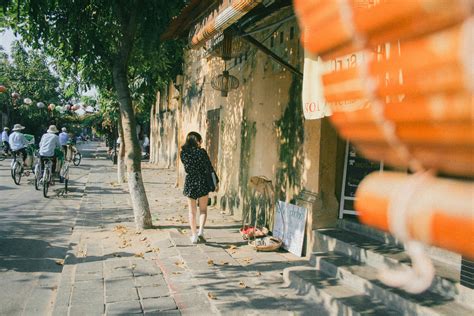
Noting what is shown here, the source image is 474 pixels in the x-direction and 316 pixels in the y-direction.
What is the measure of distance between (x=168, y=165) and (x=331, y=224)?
18.5 m

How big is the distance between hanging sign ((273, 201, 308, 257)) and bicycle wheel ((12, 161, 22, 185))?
10.1m

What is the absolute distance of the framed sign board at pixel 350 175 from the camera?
6.54 metres

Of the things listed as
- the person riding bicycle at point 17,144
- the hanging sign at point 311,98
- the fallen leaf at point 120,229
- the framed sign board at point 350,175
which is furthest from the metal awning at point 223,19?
the person riding bicycle at point 17,144

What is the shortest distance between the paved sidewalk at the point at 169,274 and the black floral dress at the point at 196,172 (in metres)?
A: 0.82

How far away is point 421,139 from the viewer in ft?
3.05

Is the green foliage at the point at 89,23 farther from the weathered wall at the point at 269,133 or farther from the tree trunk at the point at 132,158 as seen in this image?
the weathered wall at the point at 269,133

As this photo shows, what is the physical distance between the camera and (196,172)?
6.91 metres

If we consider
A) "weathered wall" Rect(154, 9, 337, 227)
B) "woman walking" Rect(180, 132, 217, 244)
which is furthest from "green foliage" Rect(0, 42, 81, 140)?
"woman walking" Rect(180, 132, 217, 244)

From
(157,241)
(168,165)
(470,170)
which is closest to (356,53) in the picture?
(470,170)

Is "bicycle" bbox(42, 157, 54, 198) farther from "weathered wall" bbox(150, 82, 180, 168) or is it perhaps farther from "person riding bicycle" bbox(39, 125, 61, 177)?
"weathered wall" bbox(150, 82, 180, 168)

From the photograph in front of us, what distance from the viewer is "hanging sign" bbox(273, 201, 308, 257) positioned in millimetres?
6339

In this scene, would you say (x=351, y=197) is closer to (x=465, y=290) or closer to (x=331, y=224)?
(x=331, y=224)

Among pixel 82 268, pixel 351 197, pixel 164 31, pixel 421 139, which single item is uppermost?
pixel 164 31

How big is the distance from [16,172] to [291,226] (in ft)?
35.3
